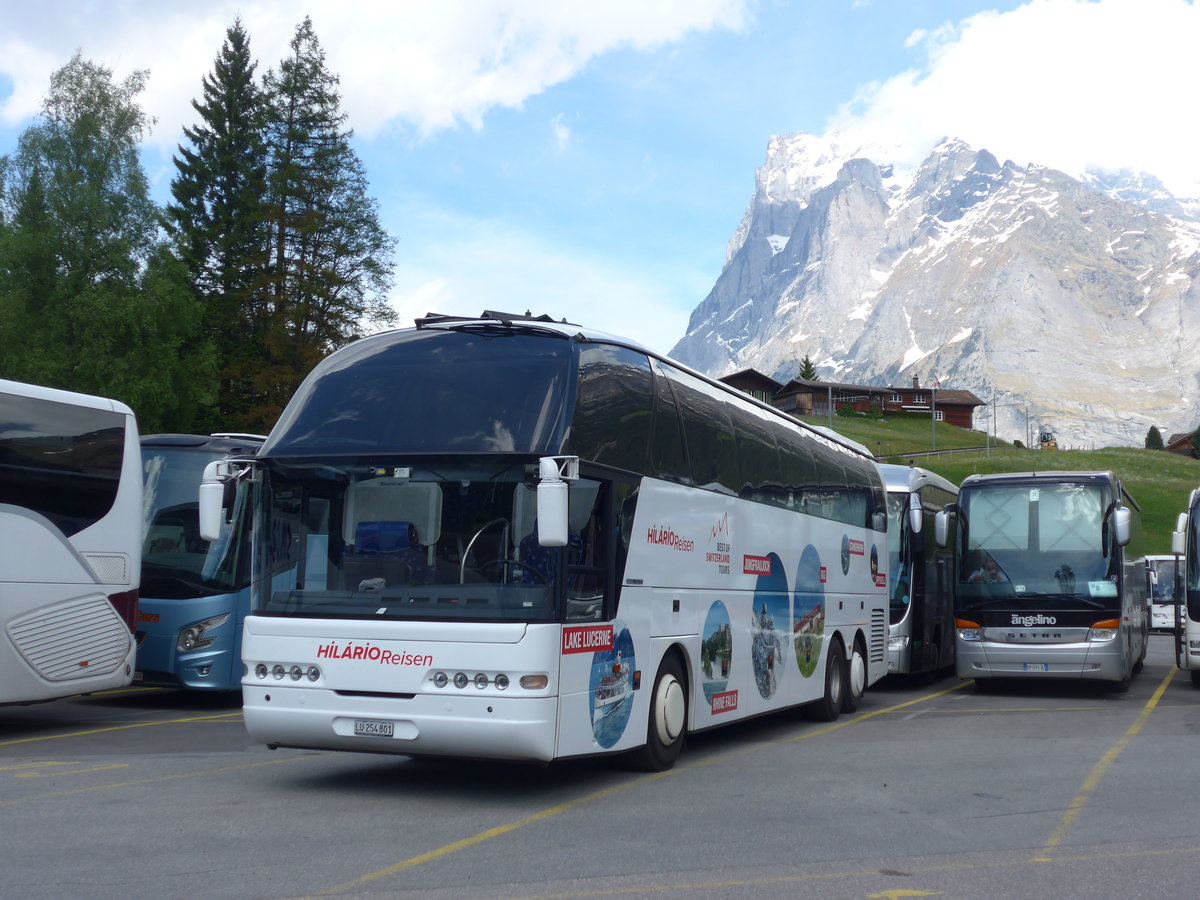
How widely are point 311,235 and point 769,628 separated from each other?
3533cm

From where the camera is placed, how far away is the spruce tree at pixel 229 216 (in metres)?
45.7

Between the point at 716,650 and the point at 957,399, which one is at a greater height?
the point at 957,399


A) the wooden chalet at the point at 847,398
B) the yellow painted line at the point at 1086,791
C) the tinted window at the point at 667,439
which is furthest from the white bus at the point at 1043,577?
A: the wooden chalet at the point at 847,398

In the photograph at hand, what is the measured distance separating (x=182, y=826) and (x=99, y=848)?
665 mm

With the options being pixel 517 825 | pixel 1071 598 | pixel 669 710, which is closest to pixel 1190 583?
pixel 1071 598

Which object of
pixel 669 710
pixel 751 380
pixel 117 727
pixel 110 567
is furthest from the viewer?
pixel 751 380

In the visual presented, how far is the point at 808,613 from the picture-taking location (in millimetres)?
13961

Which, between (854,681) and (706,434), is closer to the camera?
(706,434)

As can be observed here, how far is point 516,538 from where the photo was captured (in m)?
8.32

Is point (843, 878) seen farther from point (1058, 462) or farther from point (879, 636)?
point (1058, 462)

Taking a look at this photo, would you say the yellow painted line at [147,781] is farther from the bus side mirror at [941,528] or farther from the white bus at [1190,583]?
the white bus at [1190,583]

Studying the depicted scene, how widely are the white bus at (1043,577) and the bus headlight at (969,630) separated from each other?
0.01m

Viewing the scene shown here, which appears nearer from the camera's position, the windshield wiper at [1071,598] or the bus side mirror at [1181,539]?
the windshield wiper at [1071,598]

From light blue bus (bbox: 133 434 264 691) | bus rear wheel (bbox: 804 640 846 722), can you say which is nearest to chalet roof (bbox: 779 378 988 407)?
bus rear wheel (bbox: 804 640 846 722)
